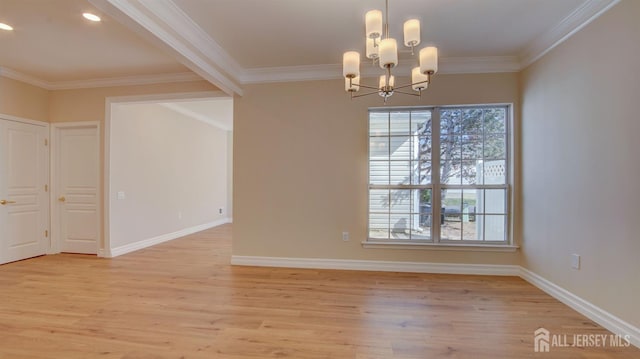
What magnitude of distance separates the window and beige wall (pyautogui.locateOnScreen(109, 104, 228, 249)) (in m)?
4.05

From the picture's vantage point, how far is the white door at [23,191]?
4195mm

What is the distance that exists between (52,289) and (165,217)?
273 centimetres

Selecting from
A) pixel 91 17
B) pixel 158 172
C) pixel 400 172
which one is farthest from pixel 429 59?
pixel 158 172

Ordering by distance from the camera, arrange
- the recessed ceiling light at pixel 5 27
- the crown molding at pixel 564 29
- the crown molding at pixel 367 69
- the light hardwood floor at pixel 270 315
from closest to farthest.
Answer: the light hardwood floor at pixel 270 315 → the crown molding at pixel 564 29 → the recessed ceiling light at pixel 5 27 → the crown molding at pixel 367 69

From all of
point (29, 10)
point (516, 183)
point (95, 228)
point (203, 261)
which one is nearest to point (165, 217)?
point (95, 228)

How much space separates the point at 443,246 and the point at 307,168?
2107 millimetres

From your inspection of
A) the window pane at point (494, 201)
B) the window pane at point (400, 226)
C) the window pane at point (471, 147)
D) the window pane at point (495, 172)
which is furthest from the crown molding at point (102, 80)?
the window pane at point (494, 201)

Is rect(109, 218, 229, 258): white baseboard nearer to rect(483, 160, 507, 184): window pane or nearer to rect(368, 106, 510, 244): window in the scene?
rect(368, 106, 510, 244): window

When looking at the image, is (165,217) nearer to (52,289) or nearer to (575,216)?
(52,289)

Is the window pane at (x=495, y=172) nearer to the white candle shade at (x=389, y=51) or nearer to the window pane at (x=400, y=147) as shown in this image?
the window pane at (x=400, y=147)

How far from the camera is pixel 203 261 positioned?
4406mm

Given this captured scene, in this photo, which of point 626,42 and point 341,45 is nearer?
point 626,42

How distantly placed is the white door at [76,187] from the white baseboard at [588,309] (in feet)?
Answer: 20.7

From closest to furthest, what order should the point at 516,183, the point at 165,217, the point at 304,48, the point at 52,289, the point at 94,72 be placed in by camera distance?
the point at 52,289 < the point at 304,48 < the point at 516,183 < the point at 94,72 < the point at 165,217
